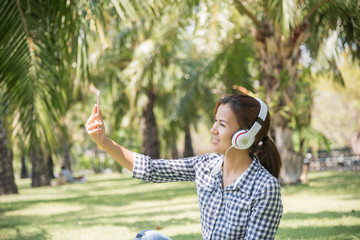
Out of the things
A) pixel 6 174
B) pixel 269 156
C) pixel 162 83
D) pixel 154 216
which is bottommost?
pixel 154 216

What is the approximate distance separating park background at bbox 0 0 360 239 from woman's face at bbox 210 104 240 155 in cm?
287

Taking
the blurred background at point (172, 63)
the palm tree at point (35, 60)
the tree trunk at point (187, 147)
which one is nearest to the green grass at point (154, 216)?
the blurred background at point (172, 63)

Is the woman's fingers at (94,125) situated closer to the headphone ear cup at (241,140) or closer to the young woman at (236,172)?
the young woman at (236,172)

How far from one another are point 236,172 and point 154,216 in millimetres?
6095

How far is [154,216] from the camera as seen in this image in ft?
28.3

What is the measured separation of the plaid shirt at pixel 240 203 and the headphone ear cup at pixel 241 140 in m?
0.14

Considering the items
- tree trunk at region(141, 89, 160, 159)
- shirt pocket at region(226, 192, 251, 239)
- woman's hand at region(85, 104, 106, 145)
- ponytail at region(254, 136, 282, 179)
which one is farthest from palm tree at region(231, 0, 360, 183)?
tree trunk at region(141, 89, 160, 159)

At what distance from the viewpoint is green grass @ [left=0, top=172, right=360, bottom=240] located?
6536 mm

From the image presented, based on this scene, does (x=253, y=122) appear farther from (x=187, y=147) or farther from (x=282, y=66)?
(x=187, y=147)

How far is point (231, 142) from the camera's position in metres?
2.71

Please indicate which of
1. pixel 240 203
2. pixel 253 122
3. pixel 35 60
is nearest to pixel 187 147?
pixel 35 60

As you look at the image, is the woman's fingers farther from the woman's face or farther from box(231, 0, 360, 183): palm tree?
box(231, 0, 360, 183): palm tree

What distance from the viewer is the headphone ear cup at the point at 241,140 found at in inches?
102

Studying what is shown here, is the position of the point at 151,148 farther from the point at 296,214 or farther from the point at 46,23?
the point at 46,23
